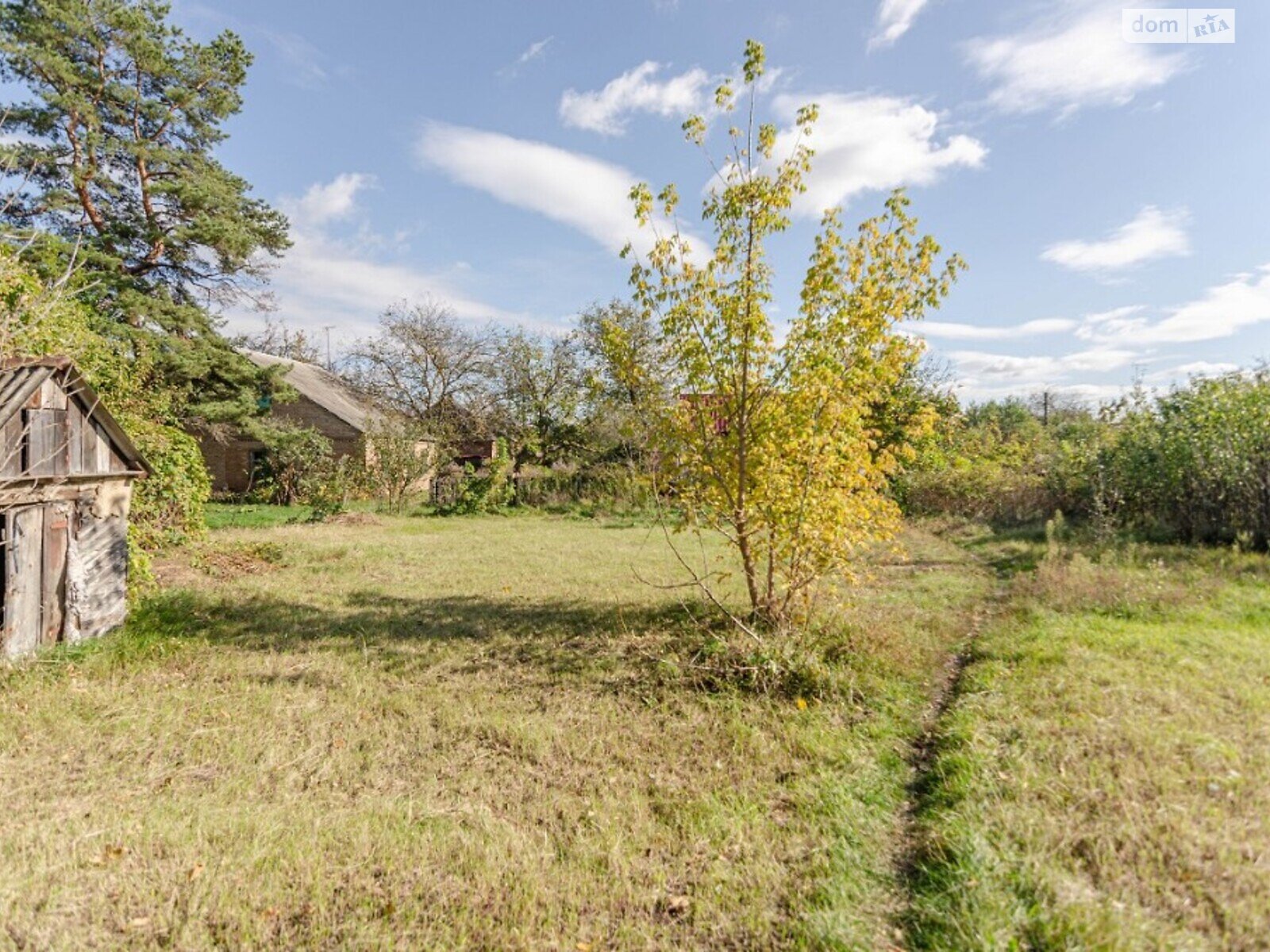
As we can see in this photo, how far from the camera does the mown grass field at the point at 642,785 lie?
Result: 2734 millimetres

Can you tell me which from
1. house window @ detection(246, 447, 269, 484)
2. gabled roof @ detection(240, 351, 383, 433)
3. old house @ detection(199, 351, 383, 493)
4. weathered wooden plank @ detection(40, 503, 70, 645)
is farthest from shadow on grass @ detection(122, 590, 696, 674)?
old house @ detection(199, 351, 383, 493)

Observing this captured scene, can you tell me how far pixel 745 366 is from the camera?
611 centimetres

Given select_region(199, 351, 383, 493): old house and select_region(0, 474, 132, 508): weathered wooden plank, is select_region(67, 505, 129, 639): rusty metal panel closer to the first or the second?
select_region(0, 474, 132, 508): weathered wooden plank

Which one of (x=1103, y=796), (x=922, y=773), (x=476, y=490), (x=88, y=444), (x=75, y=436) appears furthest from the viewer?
(x=476, y=490)

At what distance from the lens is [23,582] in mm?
5691

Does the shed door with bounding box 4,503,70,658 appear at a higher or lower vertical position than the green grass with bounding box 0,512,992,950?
higher

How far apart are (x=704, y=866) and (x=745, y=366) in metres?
4.43

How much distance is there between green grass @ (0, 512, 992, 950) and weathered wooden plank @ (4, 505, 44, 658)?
0.29 meters

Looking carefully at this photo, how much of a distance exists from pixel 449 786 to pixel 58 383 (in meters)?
5.74

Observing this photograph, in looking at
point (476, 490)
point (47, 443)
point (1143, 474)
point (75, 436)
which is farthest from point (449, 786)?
point (476, 490)

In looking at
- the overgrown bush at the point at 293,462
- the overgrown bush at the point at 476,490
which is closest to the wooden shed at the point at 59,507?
the overgrown bush at the point at 293,462

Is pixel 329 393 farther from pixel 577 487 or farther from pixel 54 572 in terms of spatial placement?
pixel 54 572

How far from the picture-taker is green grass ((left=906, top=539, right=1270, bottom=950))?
260 cm

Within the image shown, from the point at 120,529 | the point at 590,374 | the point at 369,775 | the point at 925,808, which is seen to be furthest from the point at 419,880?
the point at 120,529
